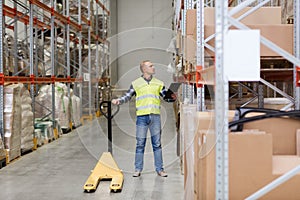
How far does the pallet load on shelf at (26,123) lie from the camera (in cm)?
866

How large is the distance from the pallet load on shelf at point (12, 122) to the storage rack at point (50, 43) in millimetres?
117

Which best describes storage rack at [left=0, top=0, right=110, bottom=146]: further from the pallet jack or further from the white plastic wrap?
the white plastic wrap

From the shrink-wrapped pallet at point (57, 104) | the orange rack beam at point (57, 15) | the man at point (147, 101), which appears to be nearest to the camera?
the man at point (147, 101)

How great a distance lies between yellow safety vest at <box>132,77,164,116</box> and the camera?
6.59 meters

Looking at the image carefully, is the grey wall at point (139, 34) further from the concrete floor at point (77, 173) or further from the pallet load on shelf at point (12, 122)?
the pallet load on shelf at point (12, 122)

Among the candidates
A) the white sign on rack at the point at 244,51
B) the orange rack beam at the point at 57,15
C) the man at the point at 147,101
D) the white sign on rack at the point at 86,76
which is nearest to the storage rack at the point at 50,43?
the orange rack beam at the point at 57,15

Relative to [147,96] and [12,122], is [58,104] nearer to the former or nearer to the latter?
[12,122]

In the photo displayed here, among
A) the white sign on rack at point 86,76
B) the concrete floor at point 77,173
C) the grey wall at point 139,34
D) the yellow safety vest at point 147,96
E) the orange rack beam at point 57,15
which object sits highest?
the grey wall at point 139,34

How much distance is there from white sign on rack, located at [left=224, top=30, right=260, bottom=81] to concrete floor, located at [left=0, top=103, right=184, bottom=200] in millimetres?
3489

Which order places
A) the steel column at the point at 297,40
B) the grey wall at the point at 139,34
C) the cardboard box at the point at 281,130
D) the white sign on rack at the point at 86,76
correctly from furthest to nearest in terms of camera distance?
the grey wall at the point at 139,34
the white sign on rack at the point at 86,76
the steel column at the point at 297,40
the cardboard box at the point at 281,130

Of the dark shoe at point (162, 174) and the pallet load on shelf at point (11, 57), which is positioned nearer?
the dark shoe at point (162, 174)

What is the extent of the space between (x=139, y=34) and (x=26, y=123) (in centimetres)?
1773

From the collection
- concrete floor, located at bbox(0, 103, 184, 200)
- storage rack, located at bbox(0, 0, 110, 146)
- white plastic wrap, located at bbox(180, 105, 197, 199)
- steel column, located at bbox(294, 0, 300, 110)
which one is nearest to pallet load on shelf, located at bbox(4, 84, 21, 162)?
storage rack, located at bbox(0, 0, 110, 146)

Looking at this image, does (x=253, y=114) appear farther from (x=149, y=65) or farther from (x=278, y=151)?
(x=149, y=65)
